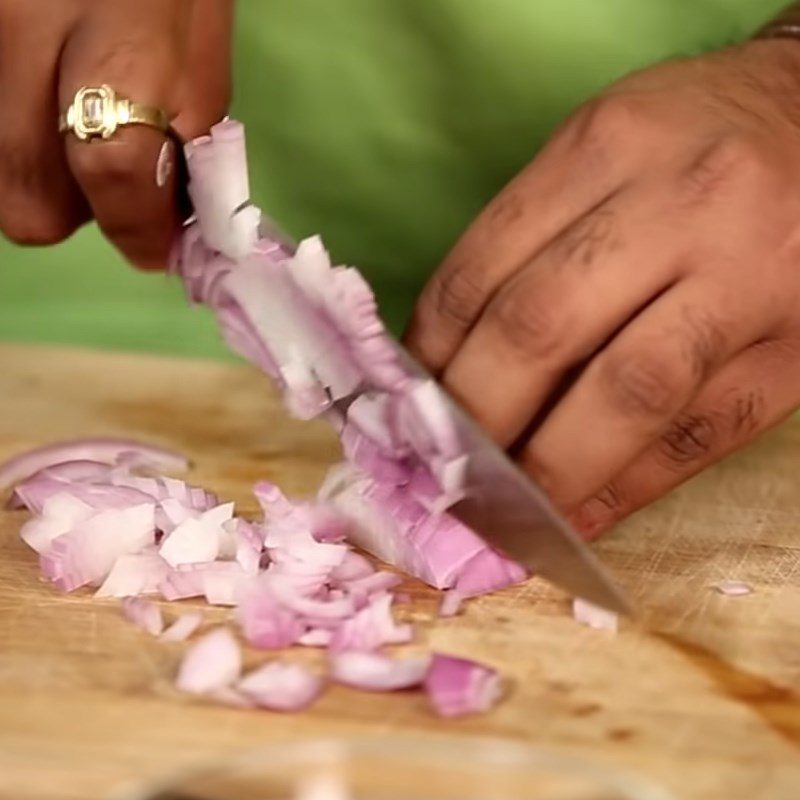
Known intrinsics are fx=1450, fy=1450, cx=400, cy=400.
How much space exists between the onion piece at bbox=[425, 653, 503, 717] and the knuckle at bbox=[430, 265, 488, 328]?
9.2 inches

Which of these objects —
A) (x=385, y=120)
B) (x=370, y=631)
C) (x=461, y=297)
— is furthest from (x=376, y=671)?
(x=385, y=120)

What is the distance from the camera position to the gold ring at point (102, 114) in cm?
93

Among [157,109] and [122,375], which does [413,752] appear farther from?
[122,375]

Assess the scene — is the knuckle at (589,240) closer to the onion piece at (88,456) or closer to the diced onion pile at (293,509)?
the diced onion pile at (293,509)

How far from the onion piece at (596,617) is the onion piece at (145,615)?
252 mm

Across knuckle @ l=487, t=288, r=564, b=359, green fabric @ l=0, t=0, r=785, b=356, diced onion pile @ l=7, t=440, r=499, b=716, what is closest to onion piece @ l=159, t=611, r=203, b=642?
diced onion pile @ l=7, t=440, r=499, b=716

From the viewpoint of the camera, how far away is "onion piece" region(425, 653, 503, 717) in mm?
771

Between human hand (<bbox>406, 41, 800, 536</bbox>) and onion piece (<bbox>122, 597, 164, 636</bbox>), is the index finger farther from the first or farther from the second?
onion piece (<bbox>122, 597, 164, 636</bbox>)

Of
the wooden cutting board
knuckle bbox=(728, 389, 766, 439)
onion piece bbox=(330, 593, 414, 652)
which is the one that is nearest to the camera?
the wooden cutting board

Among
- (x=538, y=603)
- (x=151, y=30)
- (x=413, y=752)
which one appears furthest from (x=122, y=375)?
(x=413, y=752)

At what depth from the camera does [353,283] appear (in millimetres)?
892

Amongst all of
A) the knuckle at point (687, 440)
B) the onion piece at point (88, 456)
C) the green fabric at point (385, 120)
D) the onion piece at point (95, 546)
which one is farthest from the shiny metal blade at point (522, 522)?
the green fabric at point (385, 120)

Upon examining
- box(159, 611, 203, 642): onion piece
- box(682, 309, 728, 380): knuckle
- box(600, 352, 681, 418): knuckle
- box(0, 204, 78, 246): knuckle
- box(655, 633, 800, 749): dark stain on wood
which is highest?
box(0, 204, 78, 246): knuckle

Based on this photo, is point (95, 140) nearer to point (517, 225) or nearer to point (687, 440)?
point (517, 225)
